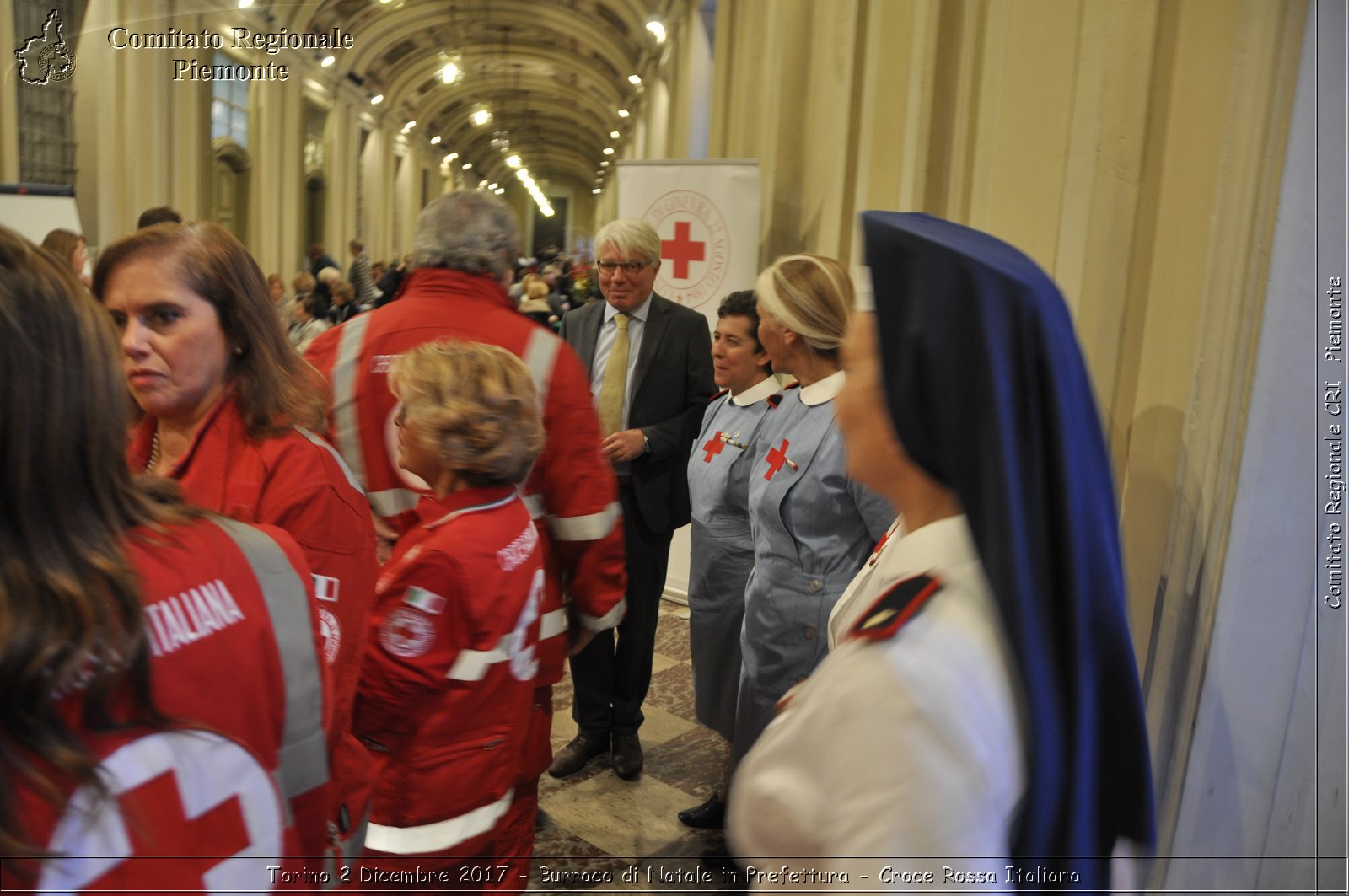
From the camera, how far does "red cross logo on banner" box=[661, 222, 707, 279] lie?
16.9ft

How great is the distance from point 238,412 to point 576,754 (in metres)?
2.21

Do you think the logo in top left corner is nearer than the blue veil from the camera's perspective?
No

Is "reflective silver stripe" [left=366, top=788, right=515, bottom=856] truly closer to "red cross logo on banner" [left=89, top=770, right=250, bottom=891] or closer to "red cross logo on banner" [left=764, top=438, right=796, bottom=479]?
"red cross logo on banner" [left=89, top=770, right=250, bottom=891]

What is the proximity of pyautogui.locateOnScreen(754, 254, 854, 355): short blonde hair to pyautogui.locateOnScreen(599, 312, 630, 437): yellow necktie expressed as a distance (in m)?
1.17

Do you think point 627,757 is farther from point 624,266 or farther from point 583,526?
point 624,266

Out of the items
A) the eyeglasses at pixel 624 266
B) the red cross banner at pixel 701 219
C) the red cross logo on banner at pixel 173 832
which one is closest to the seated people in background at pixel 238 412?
the red cross logo on banner at pixel 173 832

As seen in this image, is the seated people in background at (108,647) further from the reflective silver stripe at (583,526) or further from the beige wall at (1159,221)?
the beige wall at (1159,221)

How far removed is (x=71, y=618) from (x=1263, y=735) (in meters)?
2.08

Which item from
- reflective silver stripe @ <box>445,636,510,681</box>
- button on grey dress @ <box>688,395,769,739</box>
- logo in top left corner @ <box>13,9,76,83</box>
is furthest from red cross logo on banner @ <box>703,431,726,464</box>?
logo in top left corner @ <box>13,9,76,83</box>

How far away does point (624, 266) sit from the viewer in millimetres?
3473

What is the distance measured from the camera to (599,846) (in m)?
2.90

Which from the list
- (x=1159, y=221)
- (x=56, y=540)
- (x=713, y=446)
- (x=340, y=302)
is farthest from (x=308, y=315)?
(x=56, y=540)

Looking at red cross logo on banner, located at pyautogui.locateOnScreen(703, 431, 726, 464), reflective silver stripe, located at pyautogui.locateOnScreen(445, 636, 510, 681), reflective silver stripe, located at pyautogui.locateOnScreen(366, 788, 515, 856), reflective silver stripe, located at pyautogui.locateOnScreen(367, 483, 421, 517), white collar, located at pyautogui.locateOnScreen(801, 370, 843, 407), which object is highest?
white collar, located at pyautogui.locateOnScreen(801, 370, 843, 407)

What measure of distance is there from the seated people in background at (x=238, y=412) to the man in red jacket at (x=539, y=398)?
595 millimetres
